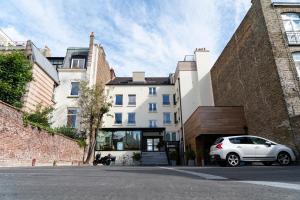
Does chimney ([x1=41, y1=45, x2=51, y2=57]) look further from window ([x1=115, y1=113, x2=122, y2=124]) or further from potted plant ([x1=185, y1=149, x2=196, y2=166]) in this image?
potted plant ([x1=185, y1=149, x2=196, y2=166])

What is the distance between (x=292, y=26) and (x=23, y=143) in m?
20.4

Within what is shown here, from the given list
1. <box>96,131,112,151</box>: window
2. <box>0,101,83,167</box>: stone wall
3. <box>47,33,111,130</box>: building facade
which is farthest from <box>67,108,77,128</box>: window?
<box>0,101,83,167</box>: stone wall

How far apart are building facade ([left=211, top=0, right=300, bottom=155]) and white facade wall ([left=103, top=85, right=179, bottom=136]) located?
47.7 feet

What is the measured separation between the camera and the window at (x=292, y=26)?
18.3m

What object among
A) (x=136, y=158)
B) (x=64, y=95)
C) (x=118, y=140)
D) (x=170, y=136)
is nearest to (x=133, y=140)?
(x=118, y=140)

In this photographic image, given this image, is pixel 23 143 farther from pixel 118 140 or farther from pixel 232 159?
pixel 118 140

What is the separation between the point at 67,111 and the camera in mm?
27062

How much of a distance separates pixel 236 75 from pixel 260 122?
6.20m

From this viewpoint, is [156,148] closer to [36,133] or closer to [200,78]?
[200,78]

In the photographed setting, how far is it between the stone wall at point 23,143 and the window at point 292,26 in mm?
18867

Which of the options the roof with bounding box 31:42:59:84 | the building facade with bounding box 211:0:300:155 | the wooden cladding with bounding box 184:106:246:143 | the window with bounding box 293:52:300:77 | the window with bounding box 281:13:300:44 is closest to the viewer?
the building facade with bounding box 211:0:300:155

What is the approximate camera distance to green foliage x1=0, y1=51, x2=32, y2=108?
1705 centimetres

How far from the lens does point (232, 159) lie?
13.5 metres

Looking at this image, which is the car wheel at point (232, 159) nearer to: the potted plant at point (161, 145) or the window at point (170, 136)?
the potted plant at point (161, 145)
